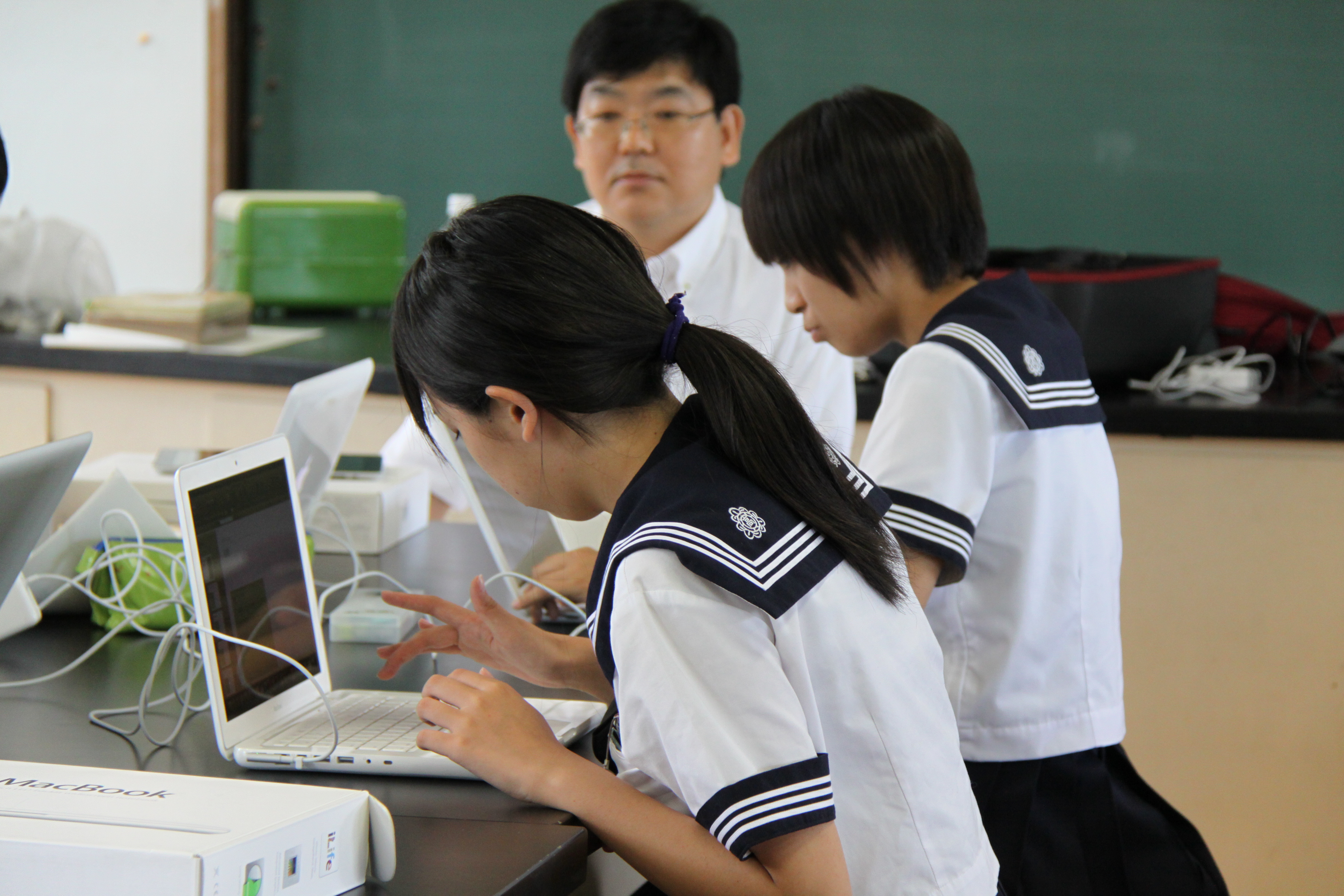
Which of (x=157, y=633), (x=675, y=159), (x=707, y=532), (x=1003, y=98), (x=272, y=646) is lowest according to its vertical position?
(x=157, y=633)

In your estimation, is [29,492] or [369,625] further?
[369,625]

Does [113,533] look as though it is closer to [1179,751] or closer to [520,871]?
[520,871]

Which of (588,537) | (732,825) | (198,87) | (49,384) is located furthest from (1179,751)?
(198,87)

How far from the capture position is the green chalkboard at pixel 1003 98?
285cm

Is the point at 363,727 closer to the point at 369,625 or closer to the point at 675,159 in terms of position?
the point at 369,625

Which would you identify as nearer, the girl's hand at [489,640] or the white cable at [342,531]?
the girl's hand at [489,640]

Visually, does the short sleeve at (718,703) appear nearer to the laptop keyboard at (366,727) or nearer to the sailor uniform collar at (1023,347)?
the laptop keyboard at (366,727)

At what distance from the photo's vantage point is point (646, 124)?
6.60ft

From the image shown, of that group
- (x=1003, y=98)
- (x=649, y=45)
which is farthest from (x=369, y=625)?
(x=1003, y=98)

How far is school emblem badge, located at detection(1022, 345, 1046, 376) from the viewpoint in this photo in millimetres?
1229

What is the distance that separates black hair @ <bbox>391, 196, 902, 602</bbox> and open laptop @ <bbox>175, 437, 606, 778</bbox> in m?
0.21

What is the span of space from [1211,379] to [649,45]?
1.16m

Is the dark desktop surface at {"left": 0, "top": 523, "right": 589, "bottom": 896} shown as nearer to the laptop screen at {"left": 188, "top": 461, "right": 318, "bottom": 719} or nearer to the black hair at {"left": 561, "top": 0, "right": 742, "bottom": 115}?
the laptop screen at {"left": 188, "top": 461, "right": 318, "bottom": 719}

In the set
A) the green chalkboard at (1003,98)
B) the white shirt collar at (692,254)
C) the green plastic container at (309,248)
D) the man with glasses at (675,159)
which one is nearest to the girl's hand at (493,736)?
the man with glasses at (675,159)
